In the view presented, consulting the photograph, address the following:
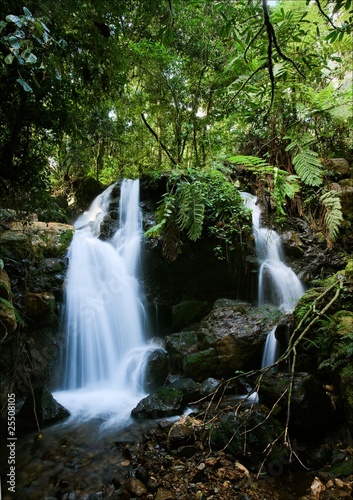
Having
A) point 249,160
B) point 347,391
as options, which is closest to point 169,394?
point 347,391

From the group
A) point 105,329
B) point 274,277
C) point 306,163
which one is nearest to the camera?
point 306,163

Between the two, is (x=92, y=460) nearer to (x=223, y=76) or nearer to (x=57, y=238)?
(x=57, y=238)

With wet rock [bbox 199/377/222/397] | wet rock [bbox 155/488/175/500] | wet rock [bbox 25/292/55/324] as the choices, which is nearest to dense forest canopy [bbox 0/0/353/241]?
wet rock [bbox 25/292/55/324]

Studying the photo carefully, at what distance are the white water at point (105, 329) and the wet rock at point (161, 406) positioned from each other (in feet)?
0.97

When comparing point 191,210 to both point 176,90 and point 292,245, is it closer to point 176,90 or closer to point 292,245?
point 292,245

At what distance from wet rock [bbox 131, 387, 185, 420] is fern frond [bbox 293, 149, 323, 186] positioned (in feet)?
14.9

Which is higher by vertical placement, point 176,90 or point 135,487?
point 176,90

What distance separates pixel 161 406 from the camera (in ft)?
14.2

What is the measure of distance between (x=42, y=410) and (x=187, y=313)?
11.2 ft

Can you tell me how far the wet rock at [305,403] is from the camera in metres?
3.48

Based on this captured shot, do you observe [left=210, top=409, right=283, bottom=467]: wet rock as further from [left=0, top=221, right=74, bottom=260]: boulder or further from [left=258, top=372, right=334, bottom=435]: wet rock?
[left=0, top=221, right=74, bottom=260]: boulder

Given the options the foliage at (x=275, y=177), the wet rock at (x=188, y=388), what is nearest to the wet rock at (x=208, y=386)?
the wet rock at (x=188, y=388)

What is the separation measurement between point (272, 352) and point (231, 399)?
44.2 inches

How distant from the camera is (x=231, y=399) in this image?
4520 mm
